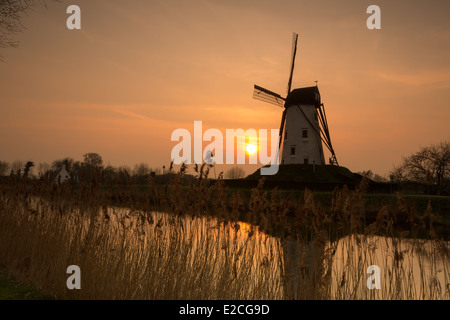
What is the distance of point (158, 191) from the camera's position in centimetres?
570

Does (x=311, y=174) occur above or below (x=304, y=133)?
below

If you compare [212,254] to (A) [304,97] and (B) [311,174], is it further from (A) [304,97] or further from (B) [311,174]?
(A) [304,97]

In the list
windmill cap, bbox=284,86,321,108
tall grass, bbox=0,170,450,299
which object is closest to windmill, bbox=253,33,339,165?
windmill cap, bbox=284,86,321,108

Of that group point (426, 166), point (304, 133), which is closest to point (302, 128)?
point (304, 133)

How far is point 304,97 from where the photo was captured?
3334 cm

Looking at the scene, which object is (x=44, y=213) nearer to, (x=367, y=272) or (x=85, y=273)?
(x=85, y=273)

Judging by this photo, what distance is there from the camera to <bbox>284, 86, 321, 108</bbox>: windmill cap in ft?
109

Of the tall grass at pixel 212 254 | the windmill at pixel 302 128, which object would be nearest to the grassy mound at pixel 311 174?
the windmill at pixel 302 128

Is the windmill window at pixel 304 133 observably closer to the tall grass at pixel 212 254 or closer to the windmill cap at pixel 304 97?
the windmill cap at pixel 304 97

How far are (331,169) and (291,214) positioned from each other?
49.8 ft

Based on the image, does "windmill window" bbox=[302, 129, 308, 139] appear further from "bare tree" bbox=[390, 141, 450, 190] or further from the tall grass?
the tall grass

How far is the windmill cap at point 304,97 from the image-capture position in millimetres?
33250
